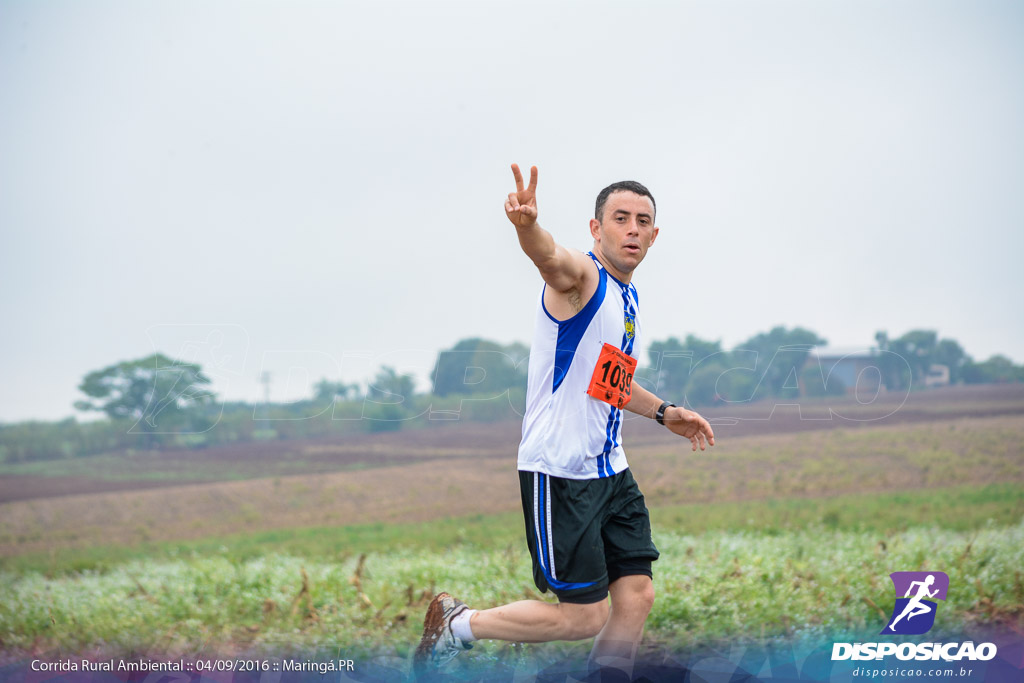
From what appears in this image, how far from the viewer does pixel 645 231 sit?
349 centimetres

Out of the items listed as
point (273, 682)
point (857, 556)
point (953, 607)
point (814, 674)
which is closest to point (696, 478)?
point (857, 556)

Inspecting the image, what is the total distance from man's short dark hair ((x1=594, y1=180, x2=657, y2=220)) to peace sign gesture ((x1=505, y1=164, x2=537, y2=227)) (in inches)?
24.7

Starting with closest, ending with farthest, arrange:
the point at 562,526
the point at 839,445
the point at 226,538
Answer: the point at 562,526 < the point at 226,538 < the point at 839,445

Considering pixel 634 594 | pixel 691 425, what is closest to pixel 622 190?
pixel 691 425

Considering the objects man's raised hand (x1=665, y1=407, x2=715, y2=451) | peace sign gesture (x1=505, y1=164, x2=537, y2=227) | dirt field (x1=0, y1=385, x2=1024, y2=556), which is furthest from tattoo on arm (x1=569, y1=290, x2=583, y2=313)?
dirt field (x1=0, y1=385, x2=1024, y2=556)

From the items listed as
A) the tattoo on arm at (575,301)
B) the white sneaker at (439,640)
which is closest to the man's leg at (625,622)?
the white sneaker at (439,640)

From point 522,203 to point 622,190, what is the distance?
701 mm

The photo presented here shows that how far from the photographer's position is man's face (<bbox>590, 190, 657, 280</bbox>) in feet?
11.3

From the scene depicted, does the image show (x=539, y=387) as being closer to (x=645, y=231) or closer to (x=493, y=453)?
(x=645, y=231)

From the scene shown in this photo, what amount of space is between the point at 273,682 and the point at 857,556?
4.66m

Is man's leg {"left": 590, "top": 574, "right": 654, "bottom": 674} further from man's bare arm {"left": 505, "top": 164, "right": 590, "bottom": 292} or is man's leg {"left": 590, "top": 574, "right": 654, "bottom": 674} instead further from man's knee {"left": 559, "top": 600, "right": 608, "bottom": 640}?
man's bare arm {"left": 505, "top": 164, "right": 590, "bottom": 292}

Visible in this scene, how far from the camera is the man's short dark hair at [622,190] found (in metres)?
3.51

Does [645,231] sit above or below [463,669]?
above

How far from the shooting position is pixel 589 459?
3.41 metres
